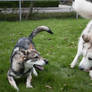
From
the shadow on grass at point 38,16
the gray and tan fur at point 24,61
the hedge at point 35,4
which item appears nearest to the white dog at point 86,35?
the gray and tan fur at point 24,61

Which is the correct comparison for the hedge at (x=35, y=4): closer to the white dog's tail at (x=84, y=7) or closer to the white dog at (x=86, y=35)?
the white dog at (x=86, y=35)

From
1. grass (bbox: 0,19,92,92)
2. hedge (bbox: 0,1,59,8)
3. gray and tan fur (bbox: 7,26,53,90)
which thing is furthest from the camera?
hedge (bbox: 0,1,59,8)

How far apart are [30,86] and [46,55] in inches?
76.2

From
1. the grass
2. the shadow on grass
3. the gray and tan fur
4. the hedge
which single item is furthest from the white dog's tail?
the hedge

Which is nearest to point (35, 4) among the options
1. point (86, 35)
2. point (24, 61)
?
point (24, 61)

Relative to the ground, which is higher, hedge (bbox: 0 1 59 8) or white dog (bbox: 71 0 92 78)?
white dog (bbox: 71 0 92 78)

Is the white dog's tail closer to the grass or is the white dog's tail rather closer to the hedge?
the grass

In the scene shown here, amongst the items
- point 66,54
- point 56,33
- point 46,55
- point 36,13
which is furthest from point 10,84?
point 36,13

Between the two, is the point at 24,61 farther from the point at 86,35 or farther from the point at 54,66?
the point at 54,66

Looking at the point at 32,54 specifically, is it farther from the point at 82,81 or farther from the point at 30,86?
the point at 82,81

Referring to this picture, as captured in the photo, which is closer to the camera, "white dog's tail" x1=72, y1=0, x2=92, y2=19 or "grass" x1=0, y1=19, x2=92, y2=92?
"white dog's tail" x1=72, y1=0, x2=92, y2=19

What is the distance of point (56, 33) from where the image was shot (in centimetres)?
855

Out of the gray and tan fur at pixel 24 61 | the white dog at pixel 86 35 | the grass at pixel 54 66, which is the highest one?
the white dog at pixel 86 35

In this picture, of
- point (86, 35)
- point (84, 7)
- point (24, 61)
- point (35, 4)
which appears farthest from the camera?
point (35, 4)
